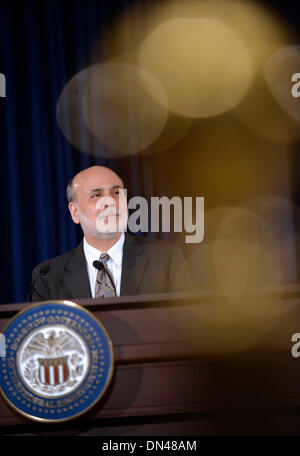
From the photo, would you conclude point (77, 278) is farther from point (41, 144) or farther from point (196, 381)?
point (41, 144)

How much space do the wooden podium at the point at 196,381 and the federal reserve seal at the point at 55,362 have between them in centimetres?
6

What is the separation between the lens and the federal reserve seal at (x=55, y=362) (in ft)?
3.70

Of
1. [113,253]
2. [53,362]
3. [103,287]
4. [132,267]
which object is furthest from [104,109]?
[53,362]

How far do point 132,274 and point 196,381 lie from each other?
76 cm

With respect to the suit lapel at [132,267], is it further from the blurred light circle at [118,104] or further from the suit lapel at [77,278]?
the blurred light circle at [118,104]

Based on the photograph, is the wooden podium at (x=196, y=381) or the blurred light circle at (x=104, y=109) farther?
the blurred light circle at (x=104, y=109)

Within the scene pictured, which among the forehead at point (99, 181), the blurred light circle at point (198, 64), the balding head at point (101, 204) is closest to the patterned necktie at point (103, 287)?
the balding head at point (101, 204)

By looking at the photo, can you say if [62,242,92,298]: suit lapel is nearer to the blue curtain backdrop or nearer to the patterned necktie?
the patterned necktie

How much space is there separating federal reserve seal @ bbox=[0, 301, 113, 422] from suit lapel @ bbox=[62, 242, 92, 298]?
706 millimetres

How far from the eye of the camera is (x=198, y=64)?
2.96 meters

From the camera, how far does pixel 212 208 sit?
2.94m

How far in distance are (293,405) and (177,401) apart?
324 millimetres

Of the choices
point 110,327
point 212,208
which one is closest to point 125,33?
point 212,208
